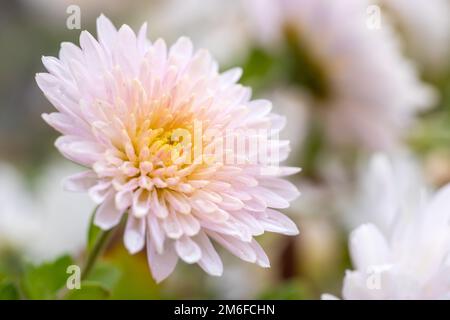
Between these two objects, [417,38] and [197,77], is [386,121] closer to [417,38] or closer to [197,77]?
[417,38]

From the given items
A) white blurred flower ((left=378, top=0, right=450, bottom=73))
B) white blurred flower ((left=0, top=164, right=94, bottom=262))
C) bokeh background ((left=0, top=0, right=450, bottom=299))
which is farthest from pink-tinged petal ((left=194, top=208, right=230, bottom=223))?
white blurred flower ((left=378, top=0, right=450, bottom=73))

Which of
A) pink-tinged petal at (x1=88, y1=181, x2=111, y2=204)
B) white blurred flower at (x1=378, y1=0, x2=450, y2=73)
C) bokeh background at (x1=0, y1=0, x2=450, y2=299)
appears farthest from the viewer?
white blurred flower at (x1=378, y1=0, x2=450, y2=73)

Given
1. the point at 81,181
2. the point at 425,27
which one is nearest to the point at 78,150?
the point at 81,181

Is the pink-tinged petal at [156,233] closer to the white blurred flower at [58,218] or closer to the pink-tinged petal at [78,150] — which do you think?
the pink-tinged petal at [78,150]

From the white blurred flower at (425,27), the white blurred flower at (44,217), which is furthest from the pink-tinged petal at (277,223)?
the white blurred flower at (425,27)

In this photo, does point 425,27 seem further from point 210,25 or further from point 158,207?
point 158,207

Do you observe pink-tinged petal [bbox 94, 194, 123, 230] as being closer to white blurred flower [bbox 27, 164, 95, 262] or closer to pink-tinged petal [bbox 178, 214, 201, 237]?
pink-tinged petal [bbox 178, 214, 201, 237]
